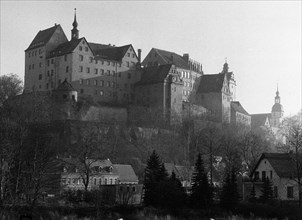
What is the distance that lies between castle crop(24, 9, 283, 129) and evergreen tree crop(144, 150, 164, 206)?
5222 centimetres

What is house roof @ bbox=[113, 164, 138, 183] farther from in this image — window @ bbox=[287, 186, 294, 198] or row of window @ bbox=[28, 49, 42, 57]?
row of window @ bbox=[28, 49, 42, 57]

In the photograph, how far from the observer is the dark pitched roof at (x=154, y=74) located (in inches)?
4783

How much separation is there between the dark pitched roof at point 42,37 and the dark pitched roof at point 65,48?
118 inches

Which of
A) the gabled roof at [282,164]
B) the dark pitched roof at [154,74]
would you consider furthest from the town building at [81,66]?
the gabled roof at [282,164]

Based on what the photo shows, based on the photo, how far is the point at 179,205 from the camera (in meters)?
51.6

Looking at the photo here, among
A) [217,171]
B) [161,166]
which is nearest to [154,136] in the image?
[217,171]

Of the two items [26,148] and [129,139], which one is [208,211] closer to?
[26,148]

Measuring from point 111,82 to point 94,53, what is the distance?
625 centimetres

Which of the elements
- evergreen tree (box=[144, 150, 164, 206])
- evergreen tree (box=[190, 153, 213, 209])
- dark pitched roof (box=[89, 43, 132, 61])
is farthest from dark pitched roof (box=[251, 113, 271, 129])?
evergreen tree (box=[190, 153, 213, 209])

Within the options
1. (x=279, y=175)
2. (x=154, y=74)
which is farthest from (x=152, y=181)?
(x=154, y=74)

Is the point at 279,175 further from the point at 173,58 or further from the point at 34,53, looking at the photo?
the point at 173,58

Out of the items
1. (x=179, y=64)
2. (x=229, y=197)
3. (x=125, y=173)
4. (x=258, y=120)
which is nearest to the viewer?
(x=229, y=197)

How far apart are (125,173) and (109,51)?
45.4 meters

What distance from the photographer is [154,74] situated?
124 metres
